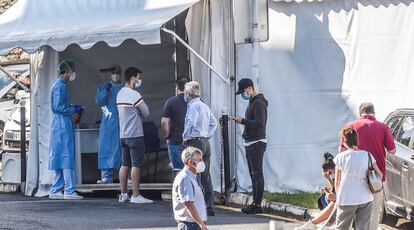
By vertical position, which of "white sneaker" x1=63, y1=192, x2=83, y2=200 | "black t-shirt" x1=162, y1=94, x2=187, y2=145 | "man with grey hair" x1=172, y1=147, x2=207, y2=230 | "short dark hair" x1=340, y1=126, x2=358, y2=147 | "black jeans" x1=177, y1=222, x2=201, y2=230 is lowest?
"white sneaker" x1=63, y1=192, x2=83, y2=200

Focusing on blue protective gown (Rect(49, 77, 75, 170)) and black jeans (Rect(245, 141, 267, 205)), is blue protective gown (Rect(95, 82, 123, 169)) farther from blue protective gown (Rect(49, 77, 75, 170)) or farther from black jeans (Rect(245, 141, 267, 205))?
black jeans (Rect(245, 141, 267, 205))

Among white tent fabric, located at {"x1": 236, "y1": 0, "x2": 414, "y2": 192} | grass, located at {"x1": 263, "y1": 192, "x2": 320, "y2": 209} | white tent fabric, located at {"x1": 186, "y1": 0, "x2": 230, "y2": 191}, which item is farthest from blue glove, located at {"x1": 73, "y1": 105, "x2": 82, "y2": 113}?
grass, located at {"x1": 263, "y1": 192, "x2": 320, "y2": 209}

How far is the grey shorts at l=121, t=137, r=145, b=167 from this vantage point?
53.5 ft

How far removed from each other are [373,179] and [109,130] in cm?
737

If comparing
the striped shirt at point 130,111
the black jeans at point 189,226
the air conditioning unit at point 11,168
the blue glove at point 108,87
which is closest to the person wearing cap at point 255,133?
the striped shirt at point 130,111

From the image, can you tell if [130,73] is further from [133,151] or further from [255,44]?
[255,44]

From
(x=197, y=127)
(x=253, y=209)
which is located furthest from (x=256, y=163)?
(x=197, y=127)

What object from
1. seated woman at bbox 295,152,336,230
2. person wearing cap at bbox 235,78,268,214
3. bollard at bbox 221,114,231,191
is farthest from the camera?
bollard at bbox 221,114,231,191

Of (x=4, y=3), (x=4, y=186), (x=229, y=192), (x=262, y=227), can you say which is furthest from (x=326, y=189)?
(x=4, y=3)

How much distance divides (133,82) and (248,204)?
98.4 inches

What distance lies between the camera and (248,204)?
1598 cm

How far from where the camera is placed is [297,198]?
52.7ft

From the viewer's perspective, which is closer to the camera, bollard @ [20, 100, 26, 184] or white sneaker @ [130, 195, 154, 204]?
white sneaker @ [130, 195, 154, 204]

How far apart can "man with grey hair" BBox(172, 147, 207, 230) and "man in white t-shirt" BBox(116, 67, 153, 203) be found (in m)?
6.16
